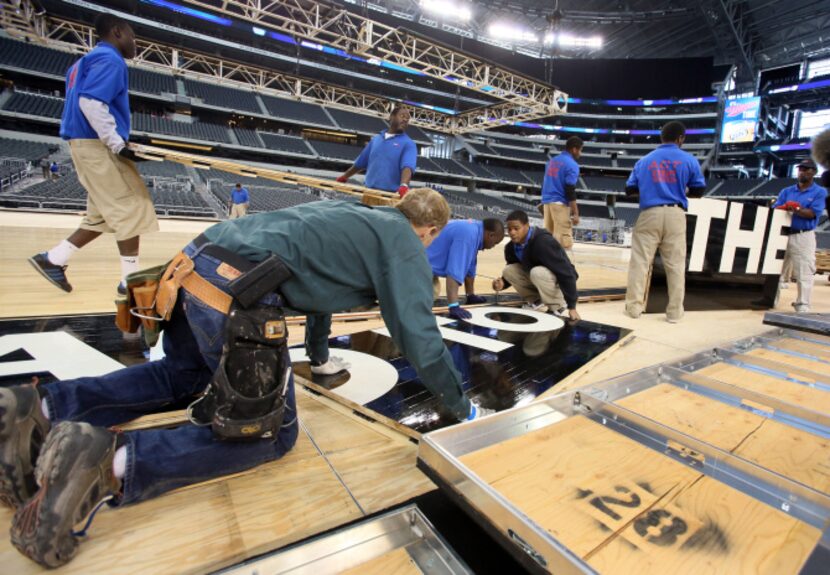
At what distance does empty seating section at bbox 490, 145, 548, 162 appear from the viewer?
39156mm

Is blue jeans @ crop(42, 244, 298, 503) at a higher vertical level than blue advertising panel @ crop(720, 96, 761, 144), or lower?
lower

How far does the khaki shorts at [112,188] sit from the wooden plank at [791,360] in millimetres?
3714

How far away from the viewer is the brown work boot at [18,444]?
904 millimetres

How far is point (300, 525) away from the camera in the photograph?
0.98m

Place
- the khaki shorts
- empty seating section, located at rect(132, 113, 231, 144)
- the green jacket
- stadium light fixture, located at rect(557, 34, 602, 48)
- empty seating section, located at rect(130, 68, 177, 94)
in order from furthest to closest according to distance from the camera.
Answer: stadium light fixture, located at rect(557, 34, 602, 48)
empty seating section, located at rect(130, 68, 177, 94)
empty seating section, located at rect(132, 113, 231, 144)
the khaki shorts
the green jacket

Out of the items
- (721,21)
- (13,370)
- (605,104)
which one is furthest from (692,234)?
(605,104)

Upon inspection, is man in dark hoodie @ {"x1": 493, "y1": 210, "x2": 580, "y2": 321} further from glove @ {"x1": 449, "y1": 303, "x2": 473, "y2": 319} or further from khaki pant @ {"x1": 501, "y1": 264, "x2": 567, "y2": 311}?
glove @ {"x1": 449, "y1": 303, "x2": 473, "y2": 319}

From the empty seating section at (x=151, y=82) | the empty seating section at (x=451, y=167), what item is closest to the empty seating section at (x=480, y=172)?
the empty seating section at (x=451, y=167)

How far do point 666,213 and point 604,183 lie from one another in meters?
39.1

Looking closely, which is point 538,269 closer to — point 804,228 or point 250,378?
point 250,378

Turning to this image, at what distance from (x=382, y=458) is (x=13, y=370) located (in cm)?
157

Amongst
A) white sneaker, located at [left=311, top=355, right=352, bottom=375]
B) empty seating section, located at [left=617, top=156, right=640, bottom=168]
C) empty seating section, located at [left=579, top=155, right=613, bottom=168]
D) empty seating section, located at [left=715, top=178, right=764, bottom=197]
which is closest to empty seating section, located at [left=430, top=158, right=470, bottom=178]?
empty seating section, located at [left=579, top=155, right=613, bottom=168]

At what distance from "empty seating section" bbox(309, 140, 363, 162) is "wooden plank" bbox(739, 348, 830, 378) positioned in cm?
2814

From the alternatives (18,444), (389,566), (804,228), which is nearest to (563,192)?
(804,228)
